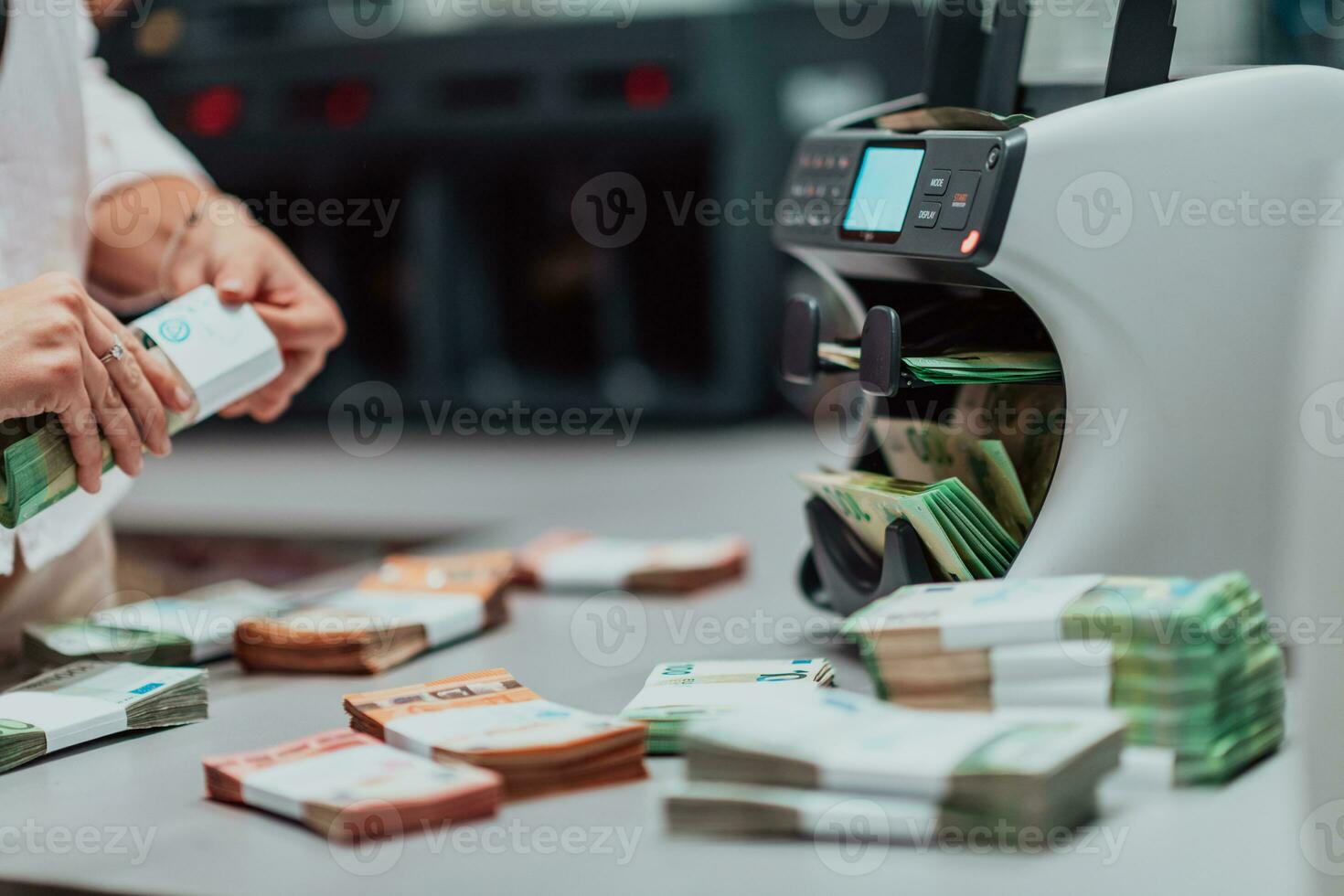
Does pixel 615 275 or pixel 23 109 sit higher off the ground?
pixel 23 109

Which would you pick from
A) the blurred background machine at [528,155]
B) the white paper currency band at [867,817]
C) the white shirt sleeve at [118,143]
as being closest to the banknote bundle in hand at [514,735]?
the white paper currency band at [867,817]

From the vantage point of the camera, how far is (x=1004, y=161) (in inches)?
31.7

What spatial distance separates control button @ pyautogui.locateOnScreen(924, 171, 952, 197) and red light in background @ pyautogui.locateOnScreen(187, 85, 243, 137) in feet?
6.23

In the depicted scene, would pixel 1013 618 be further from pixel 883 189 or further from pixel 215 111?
pixel 215 111

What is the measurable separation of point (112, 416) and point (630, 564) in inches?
20.4

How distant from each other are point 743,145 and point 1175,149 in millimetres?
1398

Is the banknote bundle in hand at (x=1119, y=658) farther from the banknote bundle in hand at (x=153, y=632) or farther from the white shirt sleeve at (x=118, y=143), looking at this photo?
the white shirt sleeve at (x=118, y=143)

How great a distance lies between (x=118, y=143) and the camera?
1.21 meters

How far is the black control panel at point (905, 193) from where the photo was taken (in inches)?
31.8

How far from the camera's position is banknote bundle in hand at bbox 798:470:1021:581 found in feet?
2.76

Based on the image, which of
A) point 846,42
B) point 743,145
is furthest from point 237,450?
point 846,42

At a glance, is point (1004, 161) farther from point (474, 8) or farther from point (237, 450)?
point (237, 450)

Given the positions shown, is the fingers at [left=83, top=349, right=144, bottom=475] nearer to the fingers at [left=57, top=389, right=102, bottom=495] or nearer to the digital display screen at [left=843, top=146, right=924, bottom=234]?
the fingers at [left=57, top=389, right=102, bottom=495]

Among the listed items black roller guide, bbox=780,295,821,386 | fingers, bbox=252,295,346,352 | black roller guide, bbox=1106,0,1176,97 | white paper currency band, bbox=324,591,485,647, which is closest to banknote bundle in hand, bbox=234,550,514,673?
white paper currency band, bbox=324,591,485,647
